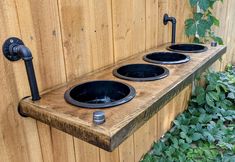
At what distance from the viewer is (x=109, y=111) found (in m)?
0.77

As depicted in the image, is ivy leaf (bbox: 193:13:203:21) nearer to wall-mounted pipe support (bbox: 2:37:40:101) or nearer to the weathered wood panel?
the weathered wood panel

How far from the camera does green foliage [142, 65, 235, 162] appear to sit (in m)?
1.87

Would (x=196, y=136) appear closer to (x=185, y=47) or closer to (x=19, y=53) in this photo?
(x=185, y=47)

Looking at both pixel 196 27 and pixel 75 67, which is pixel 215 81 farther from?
pixel 75 67

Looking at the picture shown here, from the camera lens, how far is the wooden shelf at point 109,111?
0.68 metres

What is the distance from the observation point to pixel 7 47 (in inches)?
32.3

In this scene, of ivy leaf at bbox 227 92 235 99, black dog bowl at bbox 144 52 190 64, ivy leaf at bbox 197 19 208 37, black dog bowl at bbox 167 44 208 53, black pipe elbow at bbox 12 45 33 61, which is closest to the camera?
black pipe elbow at bbox 12 45 33 61

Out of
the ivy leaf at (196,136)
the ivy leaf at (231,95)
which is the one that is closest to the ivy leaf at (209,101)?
the ivy leaf at (231,95)

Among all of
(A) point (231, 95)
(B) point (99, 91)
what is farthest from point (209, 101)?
(B) point (99, 91)

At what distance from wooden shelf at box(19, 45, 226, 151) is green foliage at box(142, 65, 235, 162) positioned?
96 centimetres

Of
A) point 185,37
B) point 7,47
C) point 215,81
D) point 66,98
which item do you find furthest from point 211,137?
point 7,47

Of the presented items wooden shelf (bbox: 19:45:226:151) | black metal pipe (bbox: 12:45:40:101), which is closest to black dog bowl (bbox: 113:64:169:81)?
wooden shelf (bbox: 19:45:226:151)

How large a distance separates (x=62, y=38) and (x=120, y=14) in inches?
17.2

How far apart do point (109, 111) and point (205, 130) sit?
166 cm
